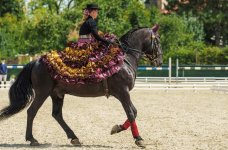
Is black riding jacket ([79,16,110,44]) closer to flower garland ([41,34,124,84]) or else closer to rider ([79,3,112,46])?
rider ([79,3,112,46])

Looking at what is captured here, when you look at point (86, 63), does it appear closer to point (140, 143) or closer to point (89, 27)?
point (89, 27)

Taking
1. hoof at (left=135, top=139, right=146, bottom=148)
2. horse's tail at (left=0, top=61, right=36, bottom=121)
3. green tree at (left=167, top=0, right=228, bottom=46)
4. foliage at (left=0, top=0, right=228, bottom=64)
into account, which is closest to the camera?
hoof at (left=135, top=139, right=146, bottom=148)

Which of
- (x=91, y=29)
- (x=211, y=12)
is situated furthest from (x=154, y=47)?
(x=211, y=12)

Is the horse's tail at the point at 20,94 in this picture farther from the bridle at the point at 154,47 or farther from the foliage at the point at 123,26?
the foliage at the point at 123,26

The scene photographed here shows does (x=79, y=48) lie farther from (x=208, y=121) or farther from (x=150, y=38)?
(x=208, y=121)

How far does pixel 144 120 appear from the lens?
16.5 m

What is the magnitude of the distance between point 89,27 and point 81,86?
3.54 ft

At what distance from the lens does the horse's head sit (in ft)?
38.7

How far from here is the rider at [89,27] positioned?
1127cm

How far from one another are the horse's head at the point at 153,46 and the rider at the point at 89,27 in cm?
83

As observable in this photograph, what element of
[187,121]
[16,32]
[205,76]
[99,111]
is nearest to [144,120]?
[187,121]

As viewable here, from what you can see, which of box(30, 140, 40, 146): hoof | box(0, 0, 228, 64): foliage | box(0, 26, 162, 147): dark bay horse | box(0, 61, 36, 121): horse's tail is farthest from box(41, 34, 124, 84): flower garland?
box(0, 0, 228, 64): foliage

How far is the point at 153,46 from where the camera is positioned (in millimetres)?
11812

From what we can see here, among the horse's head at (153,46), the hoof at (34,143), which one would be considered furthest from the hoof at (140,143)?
the hoof at (34,143)
